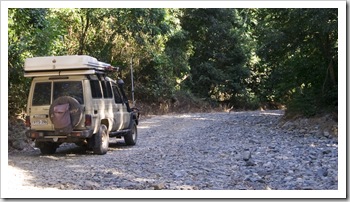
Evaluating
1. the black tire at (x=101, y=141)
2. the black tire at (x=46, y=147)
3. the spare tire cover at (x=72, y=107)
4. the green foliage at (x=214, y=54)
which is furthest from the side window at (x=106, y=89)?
the green foliage at (x=214, y=54)

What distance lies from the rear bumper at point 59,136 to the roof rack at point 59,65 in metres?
1.36

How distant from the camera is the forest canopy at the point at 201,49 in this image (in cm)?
1477

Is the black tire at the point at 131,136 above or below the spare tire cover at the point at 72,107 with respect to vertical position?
below

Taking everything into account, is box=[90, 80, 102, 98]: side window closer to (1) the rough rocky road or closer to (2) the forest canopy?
(1) the rough rocky road

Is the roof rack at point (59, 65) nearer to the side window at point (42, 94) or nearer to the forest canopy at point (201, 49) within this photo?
the side window at point (42, 94)

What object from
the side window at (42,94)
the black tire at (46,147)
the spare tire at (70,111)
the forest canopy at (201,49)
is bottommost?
→ the black tire at (46,147)

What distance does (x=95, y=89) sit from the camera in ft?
38.4

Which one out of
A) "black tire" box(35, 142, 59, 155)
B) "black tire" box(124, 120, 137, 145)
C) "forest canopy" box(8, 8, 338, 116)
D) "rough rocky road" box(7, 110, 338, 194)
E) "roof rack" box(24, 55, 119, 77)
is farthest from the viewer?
"forest canopy" box(8, 8, 338, 116)

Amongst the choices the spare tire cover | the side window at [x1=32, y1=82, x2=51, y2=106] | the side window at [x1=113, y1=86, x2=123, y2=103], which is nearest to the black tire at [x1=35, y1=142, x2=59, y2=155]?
the side window at [x1=32, y1=82, x2=51, y2=106]

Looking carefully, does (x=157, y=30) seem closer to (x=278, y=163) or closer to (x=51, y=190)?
(x=278, y=163)

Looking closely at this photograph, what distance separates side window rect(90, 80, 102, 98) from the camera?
11531 millimetres

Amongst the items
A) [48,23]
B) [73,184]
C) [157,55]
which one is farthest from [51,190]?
[157,55]

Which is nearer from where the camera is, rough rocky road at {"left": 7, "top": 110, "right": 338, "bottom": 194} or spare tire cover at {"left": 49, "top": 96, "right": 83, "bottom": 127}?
rough rocky road at {"left": 7, "top": 110, "right": 338, "bottom": 194}

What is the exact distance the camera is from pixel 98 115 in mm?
11625
